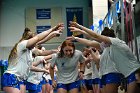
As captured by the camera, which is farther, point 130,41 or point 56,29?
point 130,41

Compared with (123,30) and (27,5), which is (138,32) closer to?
(123,30)

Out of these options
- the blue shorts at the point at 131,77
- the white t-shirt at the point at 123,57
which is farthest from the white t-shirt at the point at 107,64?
the blue shorts at the point at 131,77

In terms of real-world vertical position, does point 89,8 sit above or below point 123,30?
above

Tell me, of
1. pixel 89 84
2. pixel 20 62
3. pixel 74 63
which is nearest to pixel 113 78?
pixel 74 63

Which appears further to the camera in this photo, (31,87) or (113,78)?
(31,87)

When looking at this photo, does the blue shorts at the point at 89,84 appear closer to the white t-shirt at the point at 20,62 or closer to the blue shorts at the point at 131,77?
the white t-shirt at the point at 20,62

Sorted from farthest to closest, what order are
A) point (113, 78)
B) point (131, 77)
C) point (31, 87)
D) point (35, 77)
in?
point (35, 77)
point (31, 87)
point (113, 78)
point (131, 77)

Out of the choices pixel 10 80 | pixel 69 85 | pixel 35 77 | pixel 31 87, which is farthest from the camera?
pixel 35 77

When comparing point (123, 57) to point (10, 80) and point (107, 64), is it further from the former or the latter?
point (10, 80)

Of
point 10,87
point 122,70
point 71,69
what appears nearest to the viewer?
point 122,70

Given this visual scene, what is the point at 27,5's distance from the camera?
19406 mm

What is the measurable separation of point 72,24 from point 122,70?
4.64ft

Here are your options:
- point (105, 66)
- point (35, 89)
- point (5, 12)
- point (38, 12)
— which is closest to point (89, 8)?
point (38, 12)

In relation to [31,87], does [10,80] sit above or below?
above
